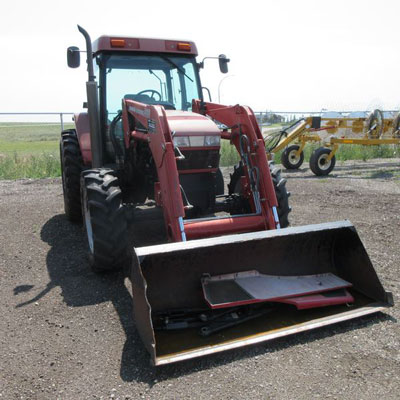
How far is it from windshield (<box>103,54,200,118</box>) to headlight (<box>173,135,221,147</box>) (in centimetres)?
145

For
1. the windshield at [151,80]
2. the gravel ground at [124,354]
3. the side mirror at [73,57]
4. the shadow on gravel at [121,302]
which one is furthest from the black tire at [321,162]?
the side mirror at [73,57]

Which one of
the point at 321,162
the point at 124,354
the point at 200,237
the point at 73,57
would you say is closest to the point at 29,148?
the point at 321,162

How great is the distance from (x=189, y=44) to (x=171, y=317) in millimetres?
3811

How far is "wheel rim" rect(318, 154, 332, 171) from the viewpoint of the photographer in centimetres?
1180


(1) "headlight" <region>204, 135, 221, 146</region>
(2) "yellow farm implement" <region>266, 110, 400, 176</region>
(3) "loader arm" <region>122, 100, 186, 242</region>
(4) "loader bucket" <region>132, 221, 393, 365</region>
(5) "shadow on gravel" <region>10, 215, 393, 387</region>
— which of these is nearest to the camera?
(5) "shadow on gravel" <region>10, 215, 393, 387</region>

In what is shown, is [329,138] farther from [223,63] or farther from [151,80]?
[151,80]

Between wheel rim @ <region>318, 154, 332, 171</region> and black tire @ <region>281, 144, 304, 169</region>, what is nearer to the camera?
wheel rim @ <region>318, 154, 332, 171</region>

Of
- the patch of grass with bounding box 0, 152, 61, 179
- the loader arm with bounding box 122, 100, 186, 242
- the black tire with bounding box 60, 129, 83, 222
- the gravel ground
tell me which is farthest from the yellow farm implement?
the loader arm with bounding box 122, 100, 186, 242

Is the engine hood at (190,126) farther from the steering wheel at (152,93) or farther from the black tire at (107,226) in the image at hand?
the steering wheel at (152,93)

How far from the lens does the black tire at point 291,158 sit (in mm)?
12828

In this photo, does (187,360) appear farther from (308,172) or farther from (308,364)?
(308,172)

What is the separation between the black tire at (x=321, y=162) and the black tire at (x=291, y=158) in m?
1.11

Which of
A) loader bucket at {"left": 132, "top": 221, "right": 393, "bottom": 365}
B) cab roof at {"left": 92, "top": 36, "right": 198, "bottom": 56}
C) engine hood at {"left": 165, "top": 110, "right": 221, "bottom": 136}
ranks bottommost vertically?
loader bucket at {"left": 132, "top": 221, "right": 393, "bottom": 365}

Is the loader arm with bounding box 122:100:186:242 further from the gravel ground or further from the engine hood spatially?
the gravel ground
